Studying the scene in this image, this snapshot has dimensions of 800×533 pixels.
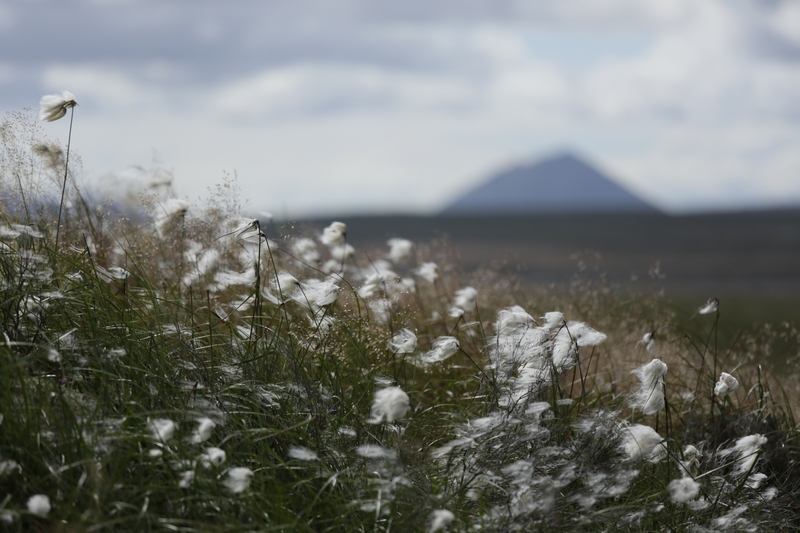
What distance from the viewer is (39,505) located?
6.43ft

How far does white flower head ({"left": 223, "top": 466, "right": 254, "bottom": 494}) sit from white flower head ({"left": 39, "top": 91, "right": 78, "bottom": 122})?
1.77 meters

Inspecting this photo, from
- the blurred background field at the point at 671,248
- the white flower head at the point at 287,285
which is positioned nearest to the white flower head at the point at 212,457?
the white flower head at the point at 287,285

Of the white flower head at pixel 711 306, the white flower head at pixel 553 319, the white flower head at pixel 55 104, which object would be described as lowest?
the white flower head at pixel 553 319

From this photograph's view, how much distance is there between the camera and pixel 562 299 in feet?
16.6

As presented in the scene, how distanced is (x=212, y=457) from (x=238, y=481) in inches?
4.1

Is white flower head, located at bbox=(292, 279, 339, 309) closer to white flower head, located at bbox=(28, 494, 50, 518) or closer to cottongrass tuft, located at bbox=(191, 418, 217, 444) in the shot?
cottongrass tuft, located at bbox=(191, 418, 217, 444)

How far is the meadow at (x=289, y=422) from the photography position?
221 centimetres

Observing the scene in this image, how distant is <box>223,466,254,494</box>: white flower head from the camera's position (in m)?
2.15

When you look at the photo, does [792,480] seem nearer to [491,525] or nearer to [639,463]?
[639,463]

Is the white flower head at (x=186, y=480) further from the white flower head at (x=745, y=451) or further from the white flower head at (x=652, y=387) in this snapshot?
the white flower head at (x=745, y=451)

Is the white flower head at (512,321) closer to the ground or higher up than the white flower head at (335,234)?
closer to the ground

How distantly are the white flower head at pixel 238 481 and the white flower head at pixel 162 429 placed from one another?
0.68 feet

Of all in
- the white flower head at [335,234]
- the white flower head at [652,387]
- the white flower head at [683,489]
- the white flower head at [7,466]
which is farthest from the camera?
the white flower head at [335,234]

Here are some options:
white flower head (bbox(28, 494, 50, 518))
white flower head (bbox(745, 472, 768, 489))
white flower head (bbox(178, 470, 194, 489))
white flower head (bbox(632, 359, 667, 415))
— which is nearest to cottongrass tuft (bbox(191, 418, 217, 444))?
white flower head (bbox(178, 470, 194, 489))
